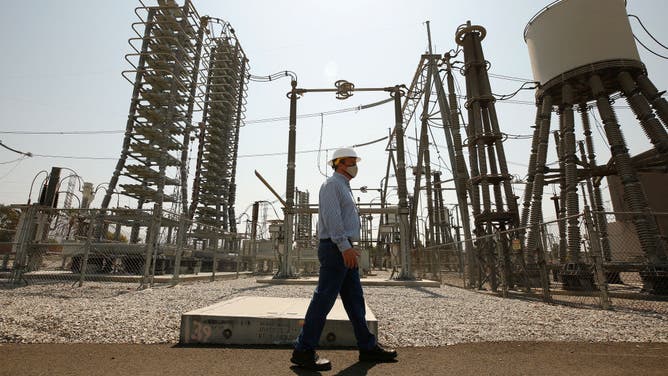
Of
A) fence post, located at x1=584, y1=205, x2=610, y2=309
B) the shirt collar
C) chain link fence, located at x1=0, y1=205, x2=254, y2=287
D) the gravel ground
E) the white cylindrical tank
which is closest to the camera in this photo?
the shirt collar

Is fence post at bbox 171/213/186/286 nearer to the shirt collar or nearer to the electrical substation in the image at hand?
the electrical substation

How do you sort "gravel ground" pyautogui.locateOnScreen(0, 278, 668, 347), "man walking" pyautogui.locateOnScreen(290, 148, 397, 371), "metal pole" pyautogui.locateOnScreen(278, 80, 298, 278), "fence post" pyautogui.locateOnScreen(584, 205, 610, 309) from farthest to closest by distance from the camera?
"metal pole" pyautogui.locateOnScreen(278, 80, 298, 278), "fence post" pyautogui.locateOnScreen(584, 205, 610, 309), "gravel ground" pyautogui.locateOnScreen(0, 278, 668, 347), "man walking" pyautogui.locateOnScreen(290, 148, 397, 371)

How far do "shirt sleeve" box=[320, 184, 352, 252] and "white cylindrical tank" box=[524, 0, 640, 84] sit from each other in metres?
13.7

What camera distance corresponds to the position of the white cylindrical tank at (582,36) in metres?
12.2

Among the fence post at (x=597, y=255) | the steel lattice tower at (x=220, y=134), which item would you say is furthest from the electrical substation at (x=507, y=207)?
the steel lattice tower at (x=220, y=134)

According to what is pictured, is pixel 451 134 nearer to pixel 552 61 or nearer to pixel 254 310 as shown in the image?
pixel 552 61

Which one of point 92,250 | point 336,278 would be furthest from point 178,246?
point 336,278

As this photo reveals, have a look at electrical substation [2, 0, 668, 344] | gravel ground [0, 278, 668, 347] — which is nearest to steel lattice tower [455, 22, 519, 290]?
electrical substation [2, 0, 668, 344]

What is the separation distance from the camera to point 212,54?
1526 inches

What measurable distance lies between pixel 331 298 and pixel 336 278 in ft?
0.58

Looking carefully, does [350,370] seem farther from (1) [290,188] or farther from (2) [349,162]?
(1) [290,188]

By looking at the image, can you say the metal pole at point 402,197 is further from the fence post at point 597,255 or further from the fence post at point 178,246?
the fence post at point 178,246

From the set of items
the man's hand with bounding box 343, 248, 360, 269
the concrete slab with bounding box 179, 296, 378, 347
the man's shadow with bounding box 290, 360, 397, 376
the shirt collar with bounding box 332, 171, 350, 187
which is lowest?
the man's shadow with bounding box 290, 360, 397, 376

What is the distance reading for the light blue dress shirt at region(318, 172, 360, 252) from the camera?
9.74ft
